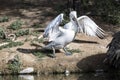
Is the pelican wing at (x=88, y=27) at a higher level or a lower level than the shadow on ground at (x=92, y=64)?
higher

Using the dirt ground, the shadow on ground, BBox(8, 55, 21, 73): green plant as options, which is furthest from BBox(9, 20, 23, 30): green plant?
the shadow on ground

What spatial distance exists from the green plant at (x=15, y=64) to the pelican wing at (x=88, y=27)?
252 cm

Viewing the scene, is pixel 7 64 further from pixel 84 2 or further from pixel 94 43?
pixel 84 2

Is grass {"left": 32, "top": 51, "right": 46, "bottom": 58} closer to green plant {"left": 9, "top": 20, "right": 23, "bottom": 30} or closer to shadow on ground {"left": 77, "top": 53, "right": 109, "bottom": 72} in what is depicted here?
shadow on ground {"left": 77, "top": 53, "right": 109, "bottom": 72}

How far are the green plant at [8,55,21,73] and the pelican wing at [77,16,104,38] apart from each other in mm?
2517

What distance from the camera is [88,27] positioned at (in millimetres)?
18031

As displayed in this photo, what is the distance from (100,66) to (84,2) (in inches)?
276

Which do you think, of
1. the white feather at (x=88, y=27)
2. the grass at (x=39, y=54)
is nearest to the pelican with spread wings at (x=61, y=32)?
the grass at (x=39, y=54)

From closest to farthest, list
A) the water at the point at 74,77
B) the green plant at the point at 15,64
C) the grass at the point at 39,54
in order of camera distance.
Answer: the water at the point at 74,77
the green plant at the point at 15,64
the grass at the point at 39,54

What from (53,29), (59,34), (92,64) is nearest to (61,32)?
(59,34)

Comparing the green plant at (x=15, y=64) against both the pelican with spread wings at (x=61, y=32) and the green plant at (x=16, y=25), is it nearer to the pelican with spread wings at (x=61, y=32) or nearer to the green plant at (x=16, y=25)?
the pelican with spread wings at (x=61, y=32)

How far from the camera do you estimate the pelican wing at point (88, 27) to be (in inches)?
704

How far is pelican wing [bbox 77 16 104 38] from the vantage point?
17875 mm

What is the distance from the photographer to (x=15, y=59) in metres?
16.8
